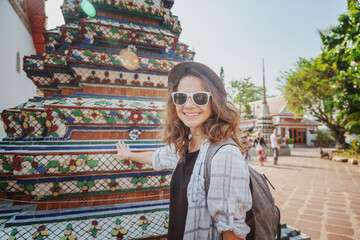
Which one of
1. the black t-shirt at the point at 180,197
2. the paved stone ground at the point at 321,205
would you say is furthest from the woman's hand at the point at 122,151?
the paved stone ground at the point at 321,205

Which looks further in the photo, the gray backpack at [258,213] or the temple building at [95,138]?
the temple building at [95,138]

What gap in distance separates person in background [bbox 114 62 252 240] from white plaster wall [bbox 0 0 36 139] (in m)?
6.57

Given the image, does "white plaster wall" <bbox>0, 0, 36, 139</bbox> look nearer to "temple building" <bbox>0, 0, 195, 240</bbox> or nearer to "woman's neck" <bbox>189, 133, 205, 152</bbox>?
"temple building" <bbox>0, 0, 195, 240</bbox>

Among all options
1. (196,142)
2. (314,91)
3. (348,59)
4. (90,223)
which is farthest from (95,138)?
(314,91)

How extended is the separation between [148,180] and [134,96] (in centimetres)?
122

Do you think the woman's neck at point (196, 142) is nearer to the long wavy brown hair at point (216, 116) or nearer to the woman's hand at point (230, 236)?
the long wavy brown hair at point (216, 116)

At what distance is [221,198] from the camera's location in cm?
100

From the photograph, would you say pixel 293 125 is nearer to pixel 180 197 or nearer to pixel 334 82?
pixel 334 82

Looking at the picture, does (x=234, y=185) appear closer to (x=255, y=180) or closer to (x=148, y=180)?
(x=255, y=180)

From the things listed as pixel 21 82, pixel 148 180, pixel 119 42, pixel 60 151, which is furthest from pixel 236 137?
pixel 21 82

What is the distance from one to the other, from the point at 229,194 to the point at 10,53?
859cm

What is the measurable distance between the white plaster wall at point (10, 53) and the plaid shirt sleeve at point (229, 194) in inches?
289

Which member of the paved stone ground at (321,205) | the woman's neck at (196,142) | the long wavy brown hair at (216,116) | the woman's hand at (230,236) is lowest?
the paved stone ground at (321,205)

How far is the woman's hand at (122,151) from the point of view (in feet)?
6.18
